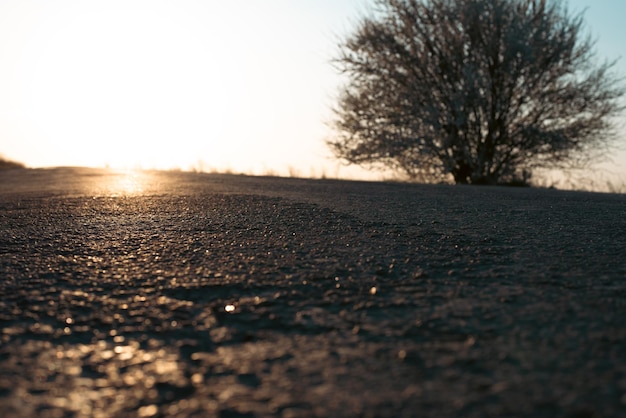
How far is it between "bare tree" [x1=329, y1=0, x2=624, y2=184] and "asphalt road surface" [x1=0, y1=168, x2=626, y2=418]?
32.2ft

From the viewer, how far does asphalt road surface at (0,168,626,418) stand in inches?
51.6

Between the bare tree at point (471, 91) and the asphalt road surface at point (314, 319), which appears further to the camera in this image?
the bare tree at point (471, 91)

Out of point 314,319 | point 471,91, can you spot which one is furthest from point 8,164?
point 314,319

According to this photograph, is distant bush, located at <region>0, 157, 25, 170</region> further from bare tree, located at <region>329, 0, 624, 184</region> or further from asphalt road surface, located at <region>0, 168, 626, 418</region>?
asphalt road surface, located at <region>0, 168, 626, 418</region>

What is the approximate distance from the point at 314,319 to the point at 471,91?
11.9 metres

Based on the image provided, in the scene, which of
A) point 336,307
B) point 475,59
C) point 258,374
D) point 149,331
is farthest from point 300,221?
point 475,59

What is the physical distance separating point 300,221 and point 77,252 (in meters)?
1.33

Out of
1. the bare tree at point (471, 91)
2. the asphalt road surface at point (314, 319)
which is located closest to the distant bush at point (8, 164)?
the bare tree at point (471, 91)

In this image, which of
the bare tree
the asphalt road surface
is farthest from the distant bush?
the asphalt road surface

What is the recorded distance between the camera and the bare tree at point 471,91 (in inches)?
513

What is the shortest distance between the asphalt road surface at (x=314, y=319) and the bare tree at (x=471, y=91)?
981 centimetres

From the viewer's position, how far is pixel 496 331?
1.71m

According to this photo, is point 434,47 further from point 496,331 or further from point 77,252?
point 496,331

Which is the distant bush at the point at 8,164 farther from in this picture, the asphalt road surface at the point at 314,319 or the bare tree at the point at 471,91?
the asphalt road surface at the point at 314,319
